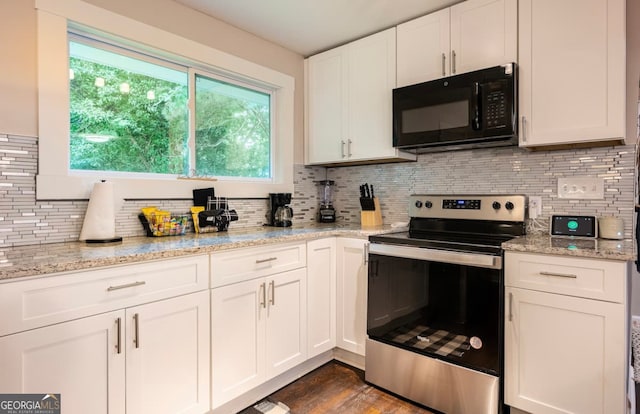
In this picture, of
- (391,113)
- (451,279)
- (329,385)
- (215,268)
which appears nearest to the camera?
(215,268)

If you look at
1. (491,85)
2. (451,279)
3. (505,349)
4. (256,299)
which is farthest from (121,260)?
(491,85)

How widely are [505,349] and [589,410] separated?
0.37 meters

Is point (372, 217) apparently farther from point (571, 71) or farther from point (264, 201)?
point (571, 71)

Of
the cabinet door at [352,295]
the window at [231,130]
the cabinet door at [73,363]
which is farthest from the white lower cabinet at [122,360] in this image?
the window at [231,130]

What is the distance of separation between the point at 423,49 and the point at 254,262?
1690mm

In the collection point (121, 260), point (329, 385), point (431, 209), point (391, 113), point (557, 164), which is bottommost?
point (329, 385)

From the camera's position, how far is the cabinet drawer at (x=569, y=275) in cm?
144

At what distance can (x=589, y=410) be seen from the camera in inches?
59.1

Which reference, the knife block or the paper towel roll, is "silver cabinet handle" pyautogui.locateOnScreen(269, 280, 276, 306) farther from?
the knife block

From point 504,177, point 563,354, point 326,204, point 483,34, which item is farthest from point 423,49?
point 563,354

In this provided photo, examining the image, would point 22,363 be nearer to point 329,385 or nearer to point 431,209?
point 329,385

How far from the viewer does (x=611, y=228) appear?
1.81 metres

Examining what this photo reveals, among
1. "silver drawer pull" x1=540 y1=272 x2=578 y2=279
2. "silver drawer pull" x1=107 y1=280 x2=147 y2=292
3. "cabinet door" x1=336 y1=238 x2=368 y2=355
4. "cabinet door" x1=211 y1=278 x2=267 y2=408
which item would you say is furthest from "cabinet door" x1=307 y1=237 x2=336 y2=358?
"silver drawer pull" x1=540 y1=272 x2=578 y2=279

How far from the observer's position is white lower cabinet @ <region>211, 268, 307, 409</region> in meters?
1.69
